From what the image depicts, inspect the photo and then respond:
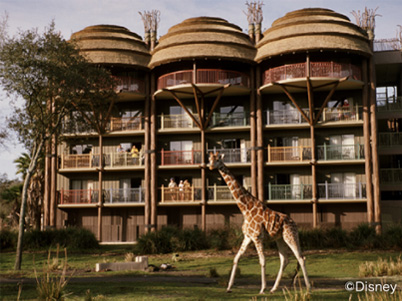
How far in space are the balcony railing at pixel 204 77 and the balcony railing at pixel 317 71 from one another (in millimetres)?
2622

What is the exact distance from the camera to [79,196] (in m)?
44.3

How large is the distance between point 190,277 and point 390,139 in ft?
90.4

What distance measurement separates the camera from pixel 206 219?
Answer: 43750 millimetres

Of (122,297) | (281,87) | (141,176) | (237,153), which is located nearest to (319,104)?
(281,87)

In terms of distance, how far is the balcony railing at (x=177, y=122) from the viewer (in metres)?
43.6

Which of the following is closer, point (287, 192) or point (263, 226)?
point (263, 226)

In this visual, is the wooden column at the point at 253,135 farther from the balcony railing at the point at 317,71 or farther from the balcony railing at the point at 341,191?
the balcony railing at the point at 341,191

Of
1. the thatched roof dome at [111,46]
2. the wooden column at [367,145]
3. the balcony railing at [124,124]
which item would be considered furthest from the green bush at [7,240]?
the wooden column at [367,145]

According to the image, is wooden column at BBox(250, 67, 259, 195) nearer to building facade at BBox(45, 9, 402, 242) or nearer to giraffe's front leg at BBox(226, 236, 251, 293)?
building facade at BBox(45, 9, 402, 242)

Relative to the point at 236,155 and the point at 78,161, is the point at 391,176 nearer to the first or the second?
the point at 236,155

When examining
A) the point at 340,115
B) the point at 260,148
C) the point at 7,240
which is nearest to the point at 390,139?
the point at 340,115

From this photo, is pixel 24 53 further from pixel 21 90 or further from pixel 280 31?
pixel 280 31

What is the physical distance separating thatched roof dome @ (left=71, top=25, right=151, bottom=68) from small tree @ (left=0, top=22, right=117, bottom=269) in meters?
9.66

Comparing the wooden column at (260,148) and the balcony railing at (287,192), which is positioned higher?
the wooden column at (260,148)
